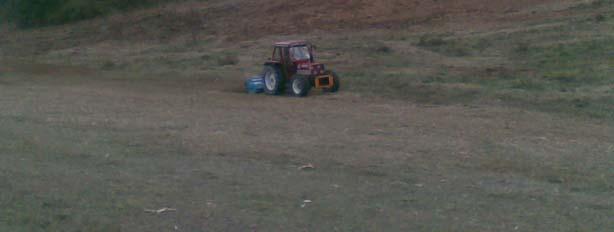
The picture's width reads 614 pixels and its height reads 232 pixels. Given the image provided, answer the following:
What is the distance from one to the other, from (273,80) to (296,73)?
621 mm

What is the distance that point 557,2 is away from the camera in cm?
3650

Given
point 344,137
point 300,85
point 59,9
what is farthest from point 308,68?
point 59,9

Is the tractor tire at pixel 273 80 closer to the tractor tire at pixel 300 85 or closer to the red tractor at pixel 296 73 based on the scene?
the red tractor at pixel 296 73

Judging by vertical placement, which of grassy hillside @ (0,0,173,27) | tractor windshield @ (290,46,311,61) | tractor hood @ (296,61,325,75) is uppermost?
tractor windshield @ (290,46,311,61)

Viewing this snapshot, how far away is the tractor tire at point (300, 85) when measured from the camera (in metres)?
21.2

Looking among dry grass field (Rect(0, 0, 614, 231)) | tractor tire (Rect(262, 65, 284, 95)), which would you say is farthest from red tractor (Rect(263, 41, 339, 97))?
dry grass field (Rect(0, 0, 614, 231))

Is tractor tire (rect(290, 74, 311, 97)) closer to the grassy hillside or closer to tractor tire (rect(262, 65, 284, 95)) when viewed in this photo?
tractor tire (rect(262, 65, 284, 95))

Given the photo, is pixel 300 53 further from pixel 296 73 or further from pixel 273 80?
pixel 273 80

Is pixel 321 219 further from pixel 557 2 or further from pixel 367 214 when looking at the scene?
pixel 557 2

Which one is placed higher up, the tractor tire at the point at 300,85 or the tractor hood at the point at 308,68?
the tractor hood at the point at 308,68

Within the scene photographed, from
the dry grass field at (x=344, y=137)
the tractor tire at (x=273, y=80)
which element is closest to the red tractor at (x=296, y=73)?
the tractor tire at (x=273, y=80)

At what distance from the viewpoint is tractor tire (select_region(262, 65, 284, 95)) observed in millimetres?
21906

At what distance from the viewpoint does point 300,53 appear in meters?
22.2

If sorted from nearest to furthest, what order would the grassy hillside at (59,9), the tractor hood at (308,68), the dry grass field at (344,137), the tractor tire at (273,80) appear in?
the dry grass field at (344,137)
the tractor hood at (308,68)
the tractor tire at (273,80)
the grassy hillside at (59,9)
